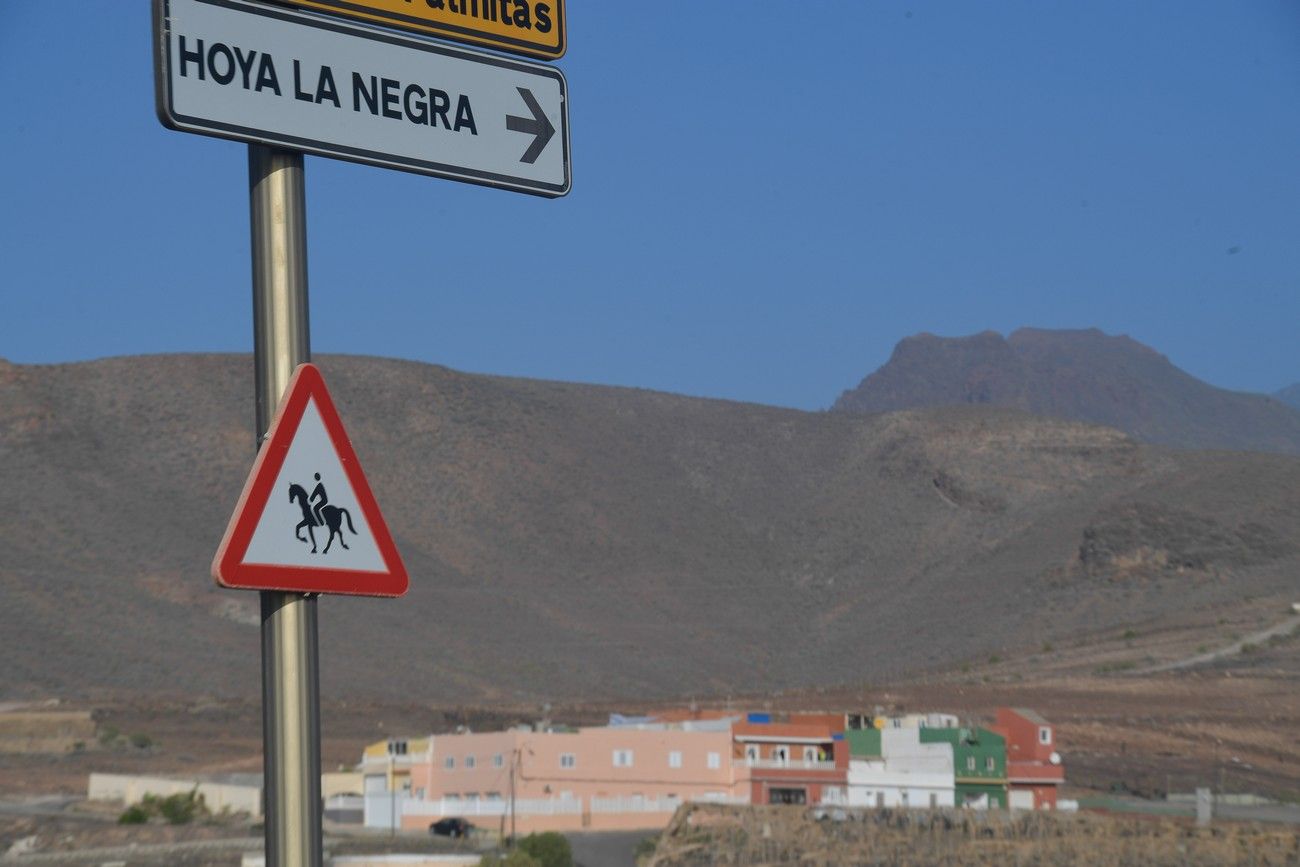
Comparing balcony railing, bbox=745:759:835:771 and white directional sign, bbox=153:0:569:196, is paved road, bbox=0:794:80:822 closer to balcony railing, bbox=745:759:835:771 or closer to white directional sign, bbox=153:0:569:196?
balcony railing, bbox=745:759:835:771

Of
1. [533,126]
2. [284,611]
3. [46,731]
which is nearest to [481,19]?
[533,126]

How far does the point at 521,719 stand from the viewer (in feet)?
243

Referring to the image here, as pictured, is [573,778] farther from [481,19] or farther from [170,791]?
[481,19]

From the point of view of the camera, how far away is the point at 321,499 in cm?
358

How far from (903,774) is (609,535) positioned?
76.8m

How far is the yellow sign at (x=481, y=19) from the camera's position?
3.91 m

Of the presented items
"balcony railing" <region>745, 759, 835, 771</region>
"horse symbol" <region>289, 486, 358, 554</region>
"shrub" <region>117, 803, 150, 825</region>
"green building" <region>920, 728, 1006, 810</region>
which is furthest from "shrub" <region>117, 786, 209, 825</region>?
"horse symbol" <region>289, 486, 358, 554</region>

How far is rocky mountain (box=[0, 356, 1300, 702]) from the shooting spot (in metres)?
91.1

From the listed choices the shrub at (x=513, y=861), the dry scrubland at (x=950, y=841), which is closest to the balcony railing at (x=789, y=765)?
the dry scrubland at (x=950, y=841)

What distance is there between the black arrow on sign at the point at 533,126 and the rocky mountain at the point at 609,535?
7723cm

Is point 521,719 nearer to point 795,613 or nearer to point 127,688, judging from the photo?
point 127,688

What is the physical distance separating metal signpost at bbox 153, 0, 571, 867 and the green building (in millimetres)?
48722

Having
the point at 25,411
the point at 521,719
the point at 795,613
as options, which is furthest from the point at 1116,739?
the point at 25,411

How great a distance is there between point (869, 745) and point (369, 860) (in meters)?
22.8
